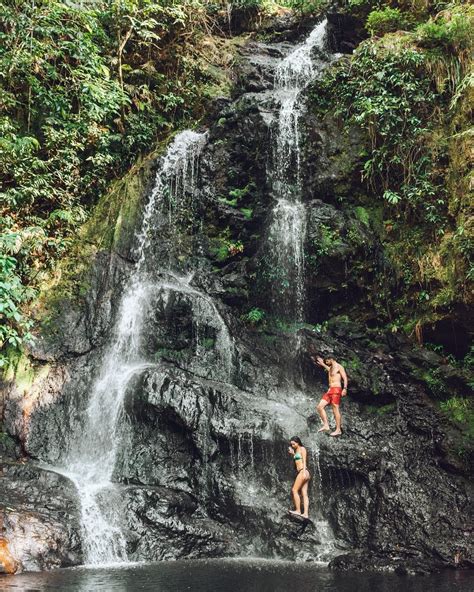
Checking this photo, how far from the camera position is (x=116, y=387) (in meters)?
10.8

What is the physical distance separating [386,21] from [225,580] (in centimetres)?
1499

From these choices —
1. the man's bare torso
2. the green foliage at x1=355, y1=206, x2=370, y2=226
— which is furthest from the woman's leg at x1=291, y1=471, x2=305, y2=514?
the green foliage at x1=355, y1=206, x2=370, y2=226

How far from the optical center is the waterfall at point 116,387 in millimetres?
8234

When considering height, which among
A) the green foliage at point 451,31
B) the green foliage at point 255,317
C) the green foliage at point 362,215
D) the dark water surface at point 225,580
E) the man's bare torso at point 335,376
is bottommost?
the dark water surface at point 225,580

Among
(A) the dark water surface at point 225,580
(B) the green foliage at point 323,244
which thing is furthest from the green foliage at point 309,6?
(A) the dark water surface at point 225,580

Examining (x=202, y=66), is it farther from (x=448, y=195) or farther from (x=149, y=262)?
(x=448, y=195)

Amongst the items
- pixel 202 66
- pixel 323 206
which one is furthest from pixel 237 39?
pixel 323 206

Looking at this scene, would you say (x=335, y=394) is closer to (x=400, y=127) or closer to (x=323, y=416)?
(x=323, y=416)

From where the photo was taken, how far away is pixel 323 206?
42.8 ft

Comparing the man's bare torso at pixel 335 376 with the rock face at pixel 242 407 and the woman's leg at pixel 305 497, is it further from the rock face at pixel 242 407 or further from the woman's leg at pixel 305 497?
the woman's leg at pixel 305 497

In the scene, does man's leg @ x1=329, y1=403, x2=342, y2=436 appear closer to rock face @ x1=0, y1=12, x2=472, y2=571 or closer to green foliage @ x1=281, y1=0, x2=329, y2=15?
rock face @ x1=0, y1=12, x2=472, y2=571

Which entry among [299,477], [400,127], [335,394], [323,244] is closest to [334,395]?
[335,394]

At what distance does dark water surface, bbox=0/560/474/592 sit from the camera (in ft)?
20.2

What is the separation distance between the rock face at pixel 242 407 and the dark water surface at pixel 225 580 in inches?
22.6
